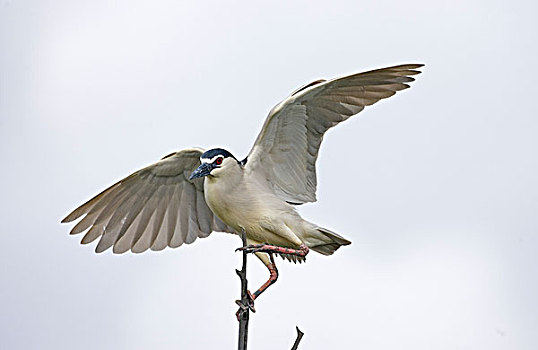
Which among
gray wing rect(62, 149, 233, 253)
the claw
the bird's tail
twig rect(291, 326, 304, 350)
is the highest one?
gray wing rect(62, 149, 233, 253)

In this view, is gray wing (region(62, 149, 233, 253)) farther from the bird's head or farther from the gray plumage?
the bird's head

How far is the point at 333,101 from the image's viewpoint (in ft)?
26.2

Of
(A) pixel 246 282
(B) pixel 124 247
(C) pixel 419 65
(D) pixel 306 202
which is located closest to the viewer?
(A) pixel 246 282

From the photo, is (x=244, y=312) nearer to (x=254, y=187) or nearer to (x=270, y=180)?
(x=254, y=187)

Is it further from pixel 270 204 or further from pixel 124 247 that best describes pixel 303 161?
pixel 124 247

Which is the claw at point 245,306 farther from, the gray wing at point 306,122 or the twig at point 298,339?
the gray wing at point 306,122

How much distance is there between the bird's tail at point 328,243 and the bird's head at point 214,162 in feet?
3.13

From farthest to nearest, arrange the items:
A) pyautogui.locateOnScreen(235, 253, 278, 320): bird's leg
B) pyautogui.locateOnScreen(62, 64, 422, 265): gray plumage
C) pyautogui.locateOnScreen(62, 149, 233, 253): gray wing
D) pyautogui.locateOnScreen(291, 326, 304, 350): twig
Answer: pyautogui.locateOnScreen(62, 149, 233, 253): gray wing, pyautogui.locateOnScreen(62, 64, 422, 265): gray plumage, pyautogui.locateOnScreen(235, 253, 278, 320): bird's leg, pyautogui.locateOnScreen(291, 326, 304, 350): twig

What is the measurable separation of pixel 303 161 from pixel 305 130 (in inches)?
12.5

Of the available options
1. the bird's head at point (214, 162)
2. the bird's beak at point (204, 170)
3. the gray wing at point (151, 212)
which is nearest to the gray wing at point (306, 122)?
the bird's head at point (214, 162)

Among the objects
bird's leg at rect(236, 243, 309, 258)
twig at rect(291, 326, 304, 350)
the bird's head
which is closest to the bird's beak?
the bird's head

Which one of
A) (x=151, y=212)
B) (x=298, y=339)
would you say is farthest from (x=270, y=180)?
(x=298, y=339)

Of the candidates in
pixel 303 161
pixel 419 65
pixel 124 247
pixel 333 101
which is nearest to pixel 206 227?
pixel 124 247

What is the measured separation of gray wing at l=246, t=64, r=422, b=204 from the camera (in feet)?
25.7
